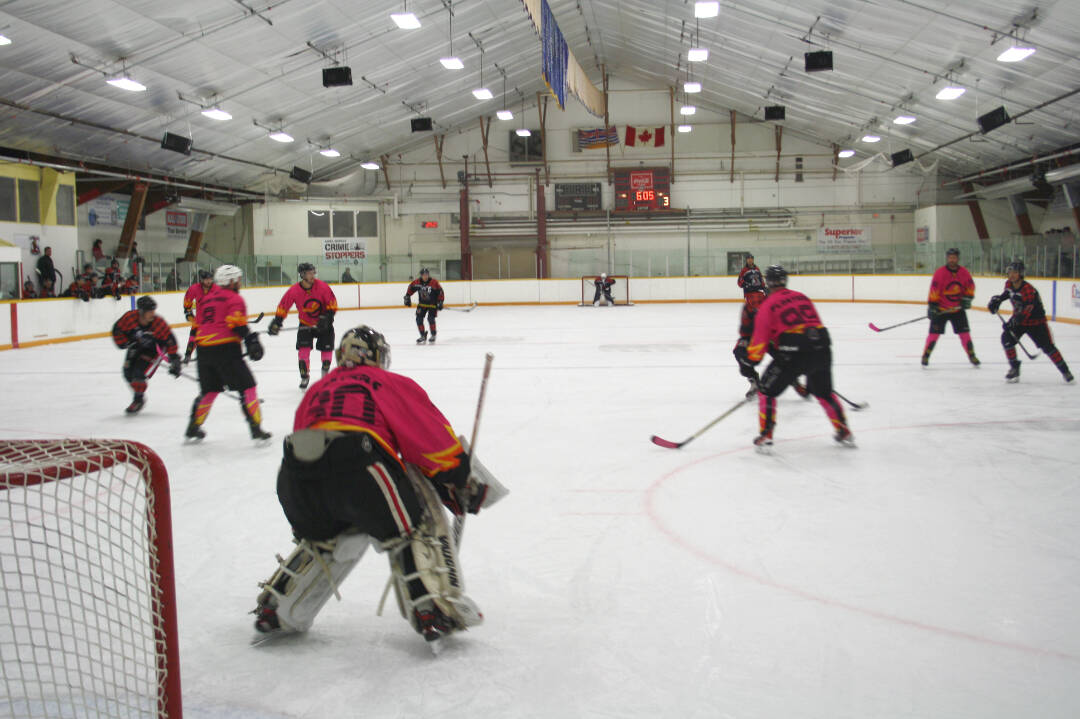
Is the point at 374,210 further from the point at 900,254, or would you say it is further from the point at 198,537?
the point at 198,537

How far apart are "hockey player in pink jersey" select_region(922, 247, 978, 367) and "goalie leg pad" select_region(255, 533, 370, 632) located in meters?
8.39

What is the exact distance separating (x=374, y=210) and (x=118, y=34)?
1573 cm

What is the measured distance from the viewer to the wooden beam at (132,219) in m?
21.6

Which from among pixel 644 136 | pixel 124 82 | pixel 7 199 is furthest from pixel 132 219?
pixel 644 136

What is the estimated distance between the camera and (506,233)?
29641 mm

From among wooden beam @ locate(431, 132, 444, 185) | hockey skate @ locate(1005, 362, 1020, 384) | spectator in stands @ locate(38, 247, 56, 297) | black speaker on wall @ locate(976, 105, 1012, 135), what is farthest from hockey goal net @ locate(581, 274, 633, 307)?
hockey skate @ locate(1005, 362, 1020, 384)

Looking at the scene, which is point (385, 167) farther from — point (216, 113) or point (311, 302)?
point (311, 302)

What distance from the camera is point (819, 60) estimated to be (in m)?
16.0

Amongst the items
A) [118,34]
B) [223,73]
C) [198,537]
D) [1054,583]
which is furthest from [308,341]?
[223,73]

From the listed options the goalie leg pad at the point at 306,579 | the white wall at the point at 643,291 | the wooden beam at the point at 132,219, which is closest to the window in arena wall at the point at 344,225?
the white wall at the point at 643,291

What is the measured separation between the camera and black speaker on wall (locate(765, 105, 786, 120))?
2322cm

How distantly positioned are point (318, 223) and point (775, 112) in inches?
623

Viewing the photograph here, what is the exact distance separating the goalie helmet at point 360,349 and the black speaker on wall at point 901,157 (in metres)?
24.6

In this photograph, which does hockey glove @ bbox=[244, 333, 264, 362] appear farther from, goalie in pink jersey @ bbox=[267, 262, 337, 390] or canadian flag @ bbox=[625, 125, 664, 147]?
canadian flag @ bbox=[625, 125, 664, 147]
